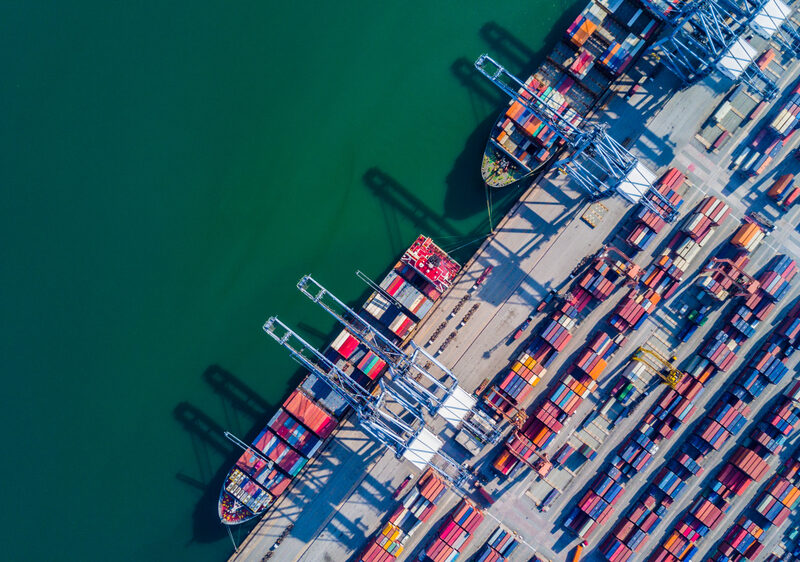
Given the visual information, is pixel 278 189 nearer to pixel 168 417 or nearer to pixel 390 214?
pixel 390 214

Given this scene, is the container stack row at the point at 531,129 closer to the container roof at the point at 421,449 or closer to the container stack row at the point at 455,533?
the container roof at the point at 421,449

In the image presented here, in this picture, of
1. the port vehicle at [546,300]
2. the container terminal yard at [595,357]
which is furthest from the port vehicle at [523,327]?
the port vehicle at [546,300]

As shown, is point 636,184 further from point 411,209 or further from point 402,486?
point 402,486

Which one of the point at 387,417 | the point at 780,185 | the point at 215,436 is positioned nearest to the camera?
the point at 387,417

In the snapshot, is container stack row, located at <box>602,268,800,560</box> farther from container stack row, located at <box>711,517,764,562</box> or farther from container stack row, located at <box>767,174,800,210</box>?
container stack row, located at <box>767,174,800,210</box>

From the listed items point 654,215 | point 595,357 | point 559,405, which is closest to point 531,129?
point 654,215

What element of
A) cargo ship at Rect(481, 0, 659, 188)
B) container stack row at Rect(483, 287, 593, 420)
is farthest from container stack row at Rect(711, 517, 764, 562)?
cargo ship at Rect(481, 0, 659, 188)
